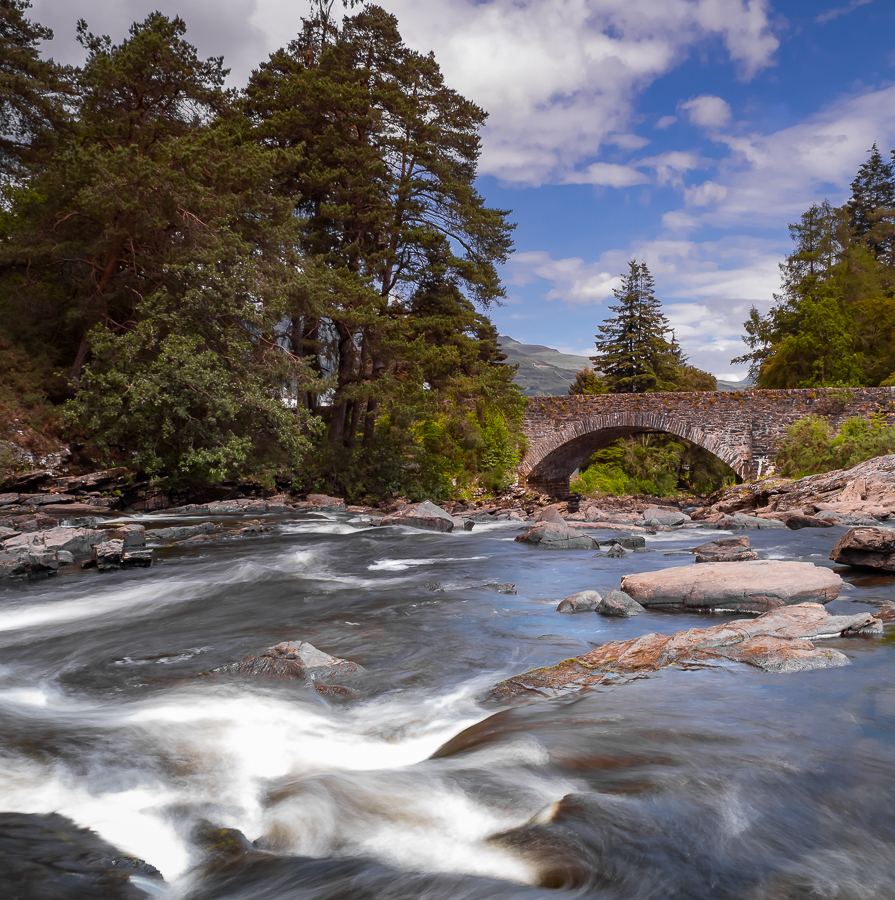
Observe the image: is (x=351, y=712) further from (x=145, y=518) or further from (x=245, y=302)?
(x=245, y=302)

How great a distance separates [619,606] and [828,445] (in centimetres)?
1797

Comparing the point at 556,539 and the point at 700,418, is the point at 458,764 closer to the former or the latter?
the point at 556,539

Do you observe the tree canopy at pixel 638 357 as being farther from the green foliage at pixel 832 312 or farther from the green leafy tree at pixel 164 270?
the green leafy tree at pixel 164 270

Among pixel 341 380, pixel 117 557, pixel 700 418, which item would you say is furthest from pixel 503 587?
pixel 700 418

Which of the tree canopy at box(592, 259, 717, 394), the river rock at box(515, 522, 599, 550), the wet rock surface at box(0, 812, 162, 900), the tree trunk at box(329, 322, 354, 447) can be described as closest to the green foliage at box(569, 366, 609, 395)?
the tree canopy at box(592, 259, 717, 394)

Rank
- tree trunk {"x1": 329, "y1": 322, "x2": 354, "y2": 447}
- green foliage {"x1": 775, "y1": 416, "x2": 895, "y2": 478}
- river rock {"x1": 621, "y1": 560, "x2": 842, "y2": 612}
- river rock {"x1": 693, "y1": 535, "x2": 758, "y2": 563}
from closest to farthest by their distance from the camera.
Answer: river rock {"x1": 621, "y1": 560, "x2": 842, "y2": 612}
river rock {"x1": 693, "y1": 535, "x2": 758, "y2": 563}
green foliage {"x1": 775, "y1": 416, "x2": 895, "y2": 478}
tree trunk {"x1": 329, "y1": 322, "x2": 354, "y2": 447}

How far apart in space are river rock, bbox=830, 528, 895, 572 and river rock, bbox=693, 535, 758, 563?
36.9 inches

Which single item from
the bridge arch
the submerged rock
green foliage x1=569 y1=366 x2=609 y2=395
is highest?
green foliage x1=569 y1=366 x2=609 y2=395

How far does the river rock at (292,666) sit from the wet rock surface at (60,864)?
6.08ft

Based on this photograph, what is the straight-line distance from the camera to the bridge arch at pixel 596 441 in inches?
918

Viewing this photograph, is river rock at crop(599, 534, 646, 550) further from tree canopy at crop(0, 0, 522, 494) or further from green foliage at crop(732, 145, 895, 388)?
green foliage at crop(732, 145, 895, 388)

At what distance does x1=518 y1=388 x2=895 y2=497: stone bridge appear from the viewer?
71.7ft

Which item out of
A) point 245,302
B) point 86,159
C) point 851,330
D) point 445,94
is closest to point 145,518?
point 245,302

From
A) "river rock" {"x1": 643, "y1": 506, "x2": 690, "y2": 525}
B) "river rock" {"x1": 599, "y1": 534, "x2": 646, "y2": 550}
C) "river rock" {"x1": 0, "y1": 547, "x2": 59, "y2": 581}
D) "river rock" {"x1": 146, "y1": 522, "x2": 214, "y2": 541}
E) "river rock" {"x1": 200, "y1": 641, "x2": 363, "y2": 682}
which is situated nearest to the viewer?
"river rock" {"x1": 200, "y1": 641, "x2": 363, "y2": 682}
